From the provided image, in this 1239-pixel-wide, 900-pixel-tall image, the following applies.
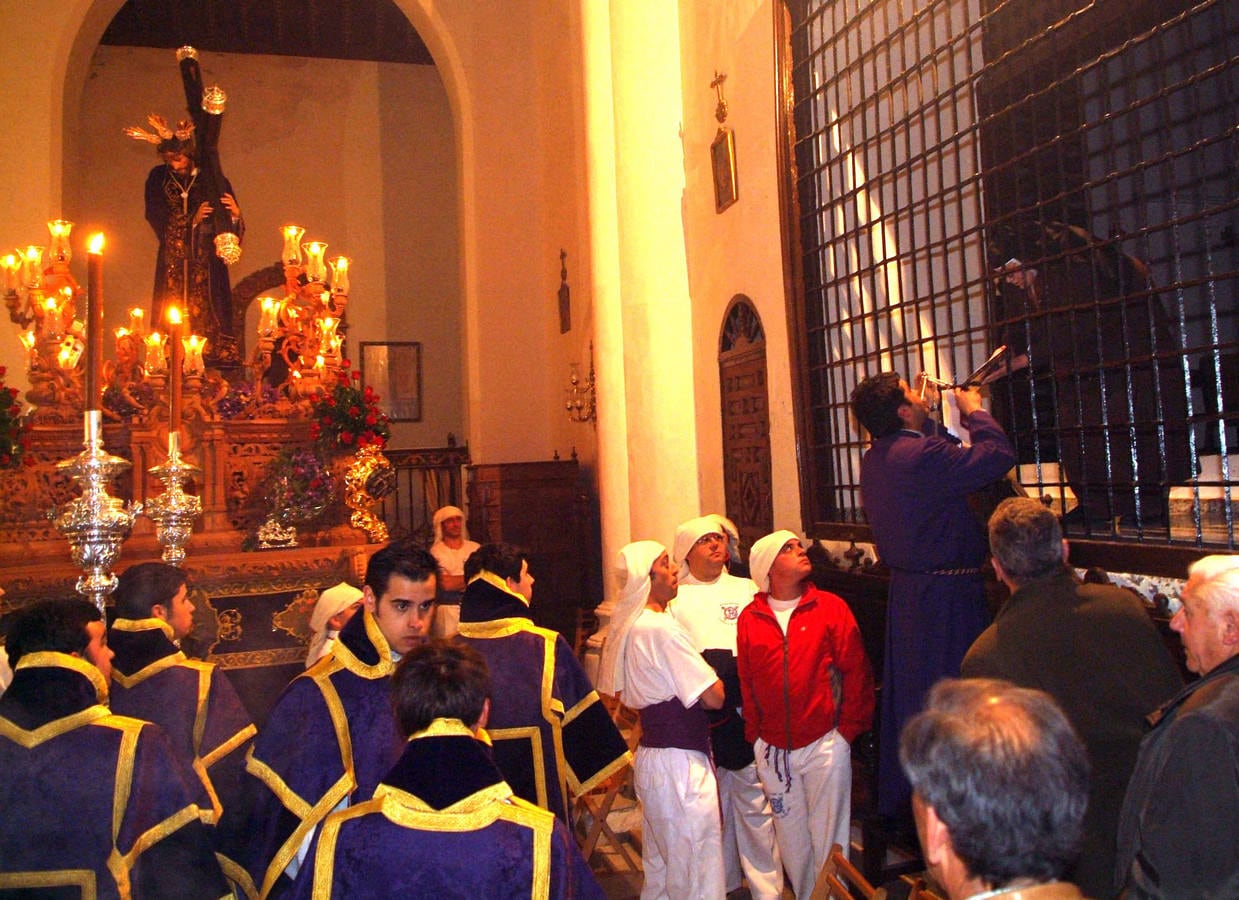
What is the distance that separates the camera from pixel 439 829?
2180 mm

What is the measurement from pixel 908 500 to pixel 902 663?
0.69 meters

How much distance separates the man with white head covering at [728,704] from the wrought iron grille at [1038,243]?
3.72 ft

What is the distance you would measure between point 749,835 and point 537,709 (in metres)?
1.57

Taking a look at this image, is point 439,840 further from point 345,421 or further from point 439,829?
point 345,421

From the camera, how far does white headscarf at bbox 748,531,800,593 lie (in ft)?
15.2

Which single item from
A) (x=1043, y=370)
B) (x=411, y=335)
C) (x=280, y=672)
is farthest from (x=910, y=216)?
(x=411, y=335)

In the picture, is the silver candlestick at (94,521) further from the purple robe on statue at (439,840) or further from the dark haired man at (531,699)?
the purple robe on statue at (439,840)

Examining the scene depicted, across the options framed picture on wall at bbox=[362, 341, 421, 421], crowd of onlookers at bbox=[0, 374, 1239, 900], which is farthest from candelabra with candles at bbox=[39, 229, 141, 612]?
framed picture on wall at bbox=[362, 341, 421, 421]

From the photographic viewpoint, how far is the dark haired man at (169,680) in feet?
12.5

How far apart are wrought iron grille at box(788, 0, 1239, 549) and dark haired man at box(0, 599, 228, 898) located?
342 centimetres

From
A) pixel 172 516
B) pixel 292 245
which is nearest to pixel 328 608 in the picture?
pixel 172 516

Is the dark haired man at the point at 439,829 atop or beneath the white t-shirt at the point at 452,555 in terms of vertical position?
beneath

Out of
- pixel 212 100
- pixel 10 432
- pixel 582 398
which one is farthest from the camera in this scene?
pixel 582 398

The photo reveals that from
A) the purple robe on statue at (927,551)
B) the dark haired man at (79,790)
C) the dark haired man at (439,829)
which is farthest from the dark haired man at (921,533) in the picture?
the dark haired man at (79,790)
